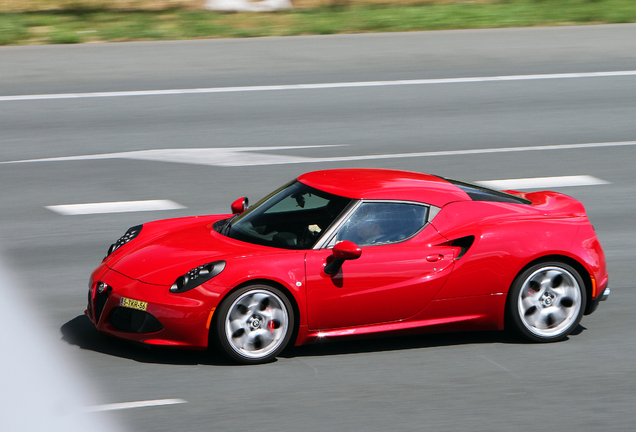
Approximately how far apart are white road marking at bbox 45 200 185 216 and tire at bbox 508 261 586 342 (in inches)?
188

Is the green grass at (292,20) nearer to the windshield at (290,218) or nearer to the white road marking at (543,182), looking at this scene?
the white road marking at (543,182)

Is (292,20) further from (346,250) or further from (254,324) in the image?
(254,324)

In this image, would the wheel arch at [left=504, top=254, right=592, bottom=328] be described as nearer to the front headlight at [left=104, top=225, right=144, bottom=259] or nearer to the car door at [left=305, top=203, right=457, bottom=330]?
the car door at [left=305, top=203, right=457, bottom=330]

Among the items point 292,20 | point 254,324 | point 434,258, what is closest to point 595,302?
point 434,258

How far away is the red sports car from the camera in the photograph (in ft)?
20.3

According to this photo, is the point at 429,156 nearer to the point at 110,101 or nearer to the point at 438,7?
the point at 110,101

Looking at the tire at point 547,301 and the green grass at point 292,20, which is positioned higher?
the green grass at point 292,20

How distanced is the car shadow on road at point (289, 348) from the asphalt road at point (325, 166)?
2 centimetres

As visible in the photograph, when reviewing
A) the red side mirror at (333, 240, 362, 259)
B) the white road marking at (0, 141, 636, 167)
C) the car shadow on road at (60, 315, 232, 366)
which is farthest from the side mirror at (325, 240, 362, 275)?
the white road marking at (0, 141, 636, 167)

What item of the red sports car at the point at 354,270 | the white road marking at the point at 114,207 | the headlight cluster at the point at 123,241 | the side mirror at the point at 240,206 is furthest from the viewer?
the white road marking at the point at 114,207

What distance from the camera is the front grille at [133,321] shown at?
20.2ft

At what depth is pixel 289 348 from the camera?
6660 millimetres

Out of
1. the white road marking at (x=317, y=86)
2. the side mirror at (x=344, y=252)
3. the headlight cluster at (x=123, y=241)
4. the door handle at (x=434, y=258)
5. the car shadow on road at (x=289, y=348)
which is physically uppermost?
→ the white road marking at (x=317, y=86)

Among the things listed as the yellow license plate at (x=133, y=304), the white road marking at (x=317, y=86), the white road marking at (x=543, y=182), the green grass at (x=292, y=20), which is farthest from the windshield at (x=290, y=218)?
the green grass at (x=292, y=20)
